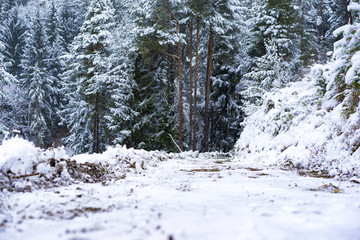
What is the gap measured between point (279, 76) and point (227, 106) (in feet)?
29.5

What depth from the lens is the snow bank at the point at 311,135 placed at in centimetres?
477

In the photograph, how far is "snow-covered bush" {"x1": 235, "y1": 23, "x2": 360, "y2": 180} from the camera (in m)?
4.91

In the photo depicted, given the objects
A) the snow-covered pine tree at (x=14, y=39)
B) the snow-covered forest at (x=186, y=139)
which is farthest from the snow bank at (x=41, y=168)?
the snow-covered pine tree at (x=14, y=39)

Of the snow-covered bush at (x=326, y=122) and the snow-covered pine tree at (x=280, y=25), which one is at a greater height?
the snow-covered pine tree at (x=280, y=25)

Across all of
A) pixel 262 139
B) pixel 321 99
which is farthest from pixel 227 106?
pixel 321 99

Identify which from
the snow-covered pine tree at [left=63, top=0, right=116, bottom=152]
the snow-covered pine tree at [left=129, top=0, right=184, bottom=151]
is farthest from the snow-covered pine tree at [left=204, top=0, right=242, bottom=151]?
the snow-covered pine tree at [left=63, top=0, right=116, bottom=152]

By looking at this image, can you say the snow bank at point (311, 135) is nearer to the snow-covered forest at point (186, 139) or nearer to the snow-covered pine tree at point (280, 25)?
the snow-covered forest at point (186, 139)

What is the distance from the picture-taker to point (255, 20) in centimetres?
2084

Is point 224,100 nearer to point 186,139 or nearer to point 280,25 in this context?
point 186,139

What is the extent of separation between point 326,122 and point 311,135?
483 mm

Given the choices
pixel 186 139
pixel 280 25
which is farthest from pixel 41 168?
pixel 280 25

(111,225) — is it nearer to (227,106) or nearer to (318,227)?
(318,227)

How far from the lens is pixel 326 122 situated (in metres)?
6.11

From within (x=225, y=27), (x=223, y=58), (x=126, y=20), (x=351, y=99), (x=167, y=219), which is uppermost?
(x=126, y=20)
